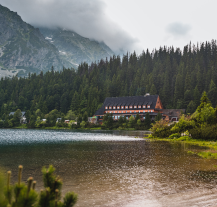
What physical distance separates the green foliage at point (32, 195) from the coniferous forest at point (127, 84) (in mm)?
110991

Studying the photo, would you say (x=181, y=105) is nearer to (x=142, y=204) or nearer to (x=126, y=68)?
(x=126, y=68)

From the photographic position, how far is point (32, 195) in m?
4.44

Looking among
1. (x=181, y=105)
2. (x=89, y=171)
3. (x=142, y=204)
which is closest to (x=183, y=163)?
(x=89, y=171)

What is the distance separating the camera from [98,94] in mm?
151500

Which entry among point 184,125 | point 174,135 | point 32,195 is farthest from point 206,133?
point 32,195

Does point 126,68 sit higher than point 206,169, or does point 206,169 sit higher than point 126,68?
point 126,68

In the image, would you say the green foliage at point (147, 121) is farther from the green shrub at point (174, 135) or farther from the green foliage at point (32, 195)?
the green foliage at point (32, 195)

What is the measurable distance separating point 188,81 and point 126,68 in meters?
61.9

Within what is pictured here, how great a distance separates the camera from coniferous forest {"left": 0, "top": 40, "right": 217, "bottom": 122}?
131000 mm

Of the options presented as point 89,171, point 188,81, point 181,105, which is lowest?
point 89,171

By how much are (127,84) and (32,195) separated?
6283 inches

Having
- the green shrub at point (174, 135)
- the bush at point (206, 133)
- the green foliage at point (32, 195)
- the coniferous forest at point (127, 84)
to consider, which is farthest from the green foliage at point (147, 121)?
the green foliage at point (32, 195)

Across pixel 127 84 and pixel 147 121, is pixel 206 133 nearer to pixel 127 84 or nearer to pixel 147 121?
pixel 147 121

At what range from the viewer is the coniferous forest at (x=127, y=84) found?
131000 mm
